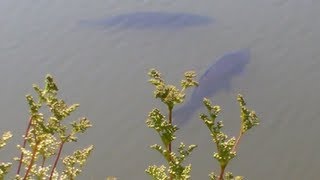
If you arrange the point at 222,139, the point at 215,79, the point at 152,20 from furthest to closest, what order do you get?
the point at 152,20 → the point at 215,79 → the point at 222,139

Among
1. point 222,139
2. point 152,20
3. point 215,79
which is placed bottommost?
point 222,139

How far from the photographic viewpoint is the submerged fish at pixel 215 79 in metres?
4.12

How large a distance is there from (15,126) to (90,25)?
5.86 ft

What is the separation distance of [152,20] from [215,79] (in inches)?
59.5

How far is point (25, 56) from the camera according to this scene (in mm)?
5465

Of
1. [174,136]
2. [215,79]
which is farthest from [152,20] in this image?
[174,136]

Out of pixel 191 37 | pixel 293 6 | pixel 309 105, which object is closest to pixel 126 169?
pixel 309 105

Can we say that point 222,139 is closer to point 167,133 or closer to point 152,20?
point 167,133

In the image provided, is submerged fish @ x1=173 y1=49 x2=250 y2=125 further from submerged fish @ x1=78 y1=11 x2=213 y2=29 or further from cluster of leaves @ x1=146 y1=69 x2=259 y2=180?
cluster of leaves @ x1=146 y1=69 x2=259 y2=180

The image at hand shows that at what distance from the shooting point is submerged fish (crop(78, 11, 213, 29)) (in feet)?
18.4

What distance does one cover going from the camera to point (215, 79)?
4520 millimetres

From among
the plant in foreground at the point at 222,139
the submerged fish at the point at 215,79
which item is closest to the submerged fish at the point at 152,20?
the submerged fish at the point at 215,79

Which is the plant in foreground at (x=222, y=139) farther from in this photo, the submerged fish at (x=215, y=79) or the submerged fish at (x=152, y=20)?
the submerged fish at (x=152, y=20)

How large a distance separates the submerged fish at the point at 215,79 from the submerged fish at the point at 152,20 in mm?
864
